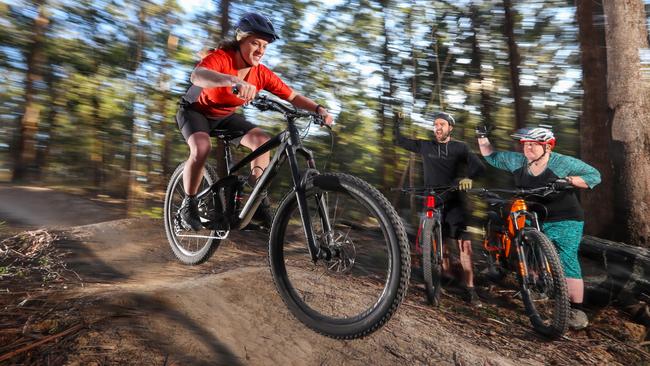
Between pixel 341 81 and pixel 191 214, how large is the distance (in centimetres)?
878

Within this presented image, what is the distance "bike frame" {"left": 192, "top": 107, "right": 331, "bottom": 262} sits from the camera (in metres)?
2.79

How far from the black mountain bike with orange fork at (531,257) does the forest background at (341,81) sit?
225cm

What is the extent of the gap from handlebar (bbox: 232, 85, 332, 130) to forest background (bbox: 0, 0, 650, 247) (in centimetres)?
421

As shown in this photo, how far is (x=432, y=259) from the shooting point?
5.07 metres

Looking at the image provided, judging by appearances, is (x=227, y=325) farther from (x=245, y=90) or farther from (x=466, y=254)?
(x=466, y=254)

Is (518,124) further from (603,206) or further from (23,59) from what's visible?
(23,59)

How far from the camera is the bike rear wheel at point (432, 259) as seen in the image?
4652mm

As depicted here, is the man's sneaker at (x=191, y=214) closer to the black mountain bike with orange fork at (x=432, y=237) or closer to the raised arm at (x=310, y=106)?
the raised arm at (x=310, y=106)

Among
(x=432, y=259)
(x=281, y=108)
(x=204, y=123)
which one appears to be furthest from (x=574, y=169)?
(x=204, y=123)

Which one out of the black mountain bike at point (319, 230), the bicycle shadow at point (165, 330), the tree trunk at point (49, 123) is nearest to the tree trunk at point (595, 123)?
the black mountain bike at point (319, 230)

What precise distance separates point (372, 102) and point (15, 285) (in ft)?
32.6

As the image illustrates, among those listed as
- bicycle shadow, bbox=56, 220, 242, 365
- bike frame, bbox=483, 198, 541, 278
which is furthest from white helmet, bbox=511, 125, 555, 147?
bicycle shadow, bbox=56, 220, 242, 365

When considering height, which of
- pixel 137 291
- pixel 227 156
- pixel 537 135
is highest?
pixel 537 135

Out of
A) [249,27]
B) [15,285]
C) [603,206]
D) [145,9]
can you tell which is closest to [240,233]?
[15,285]
